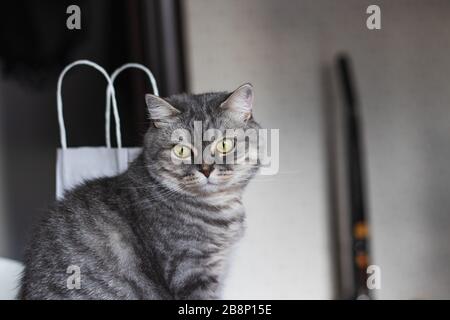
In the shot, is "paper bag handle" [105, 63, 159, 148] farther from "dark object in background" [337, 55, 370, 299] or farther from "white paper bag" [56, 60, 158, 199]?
"dark object in background" [337, 55, 370, 299]

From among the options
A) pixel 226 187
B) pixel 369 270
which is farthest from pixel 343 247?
pixel 226 187

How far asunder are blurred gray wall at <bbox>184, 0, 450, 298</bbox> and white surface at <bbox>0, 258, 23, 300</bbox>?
0.39 m

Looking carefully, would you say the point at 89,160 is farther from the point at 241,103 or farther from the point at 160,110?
the point at 241,103

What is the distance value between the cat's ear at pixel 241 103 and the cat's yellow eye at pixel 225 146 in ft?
0.15

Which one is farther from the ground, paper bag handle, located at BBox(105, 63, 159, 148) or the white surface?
paper bag handle, located at BBox(105, 63, 159, 148)

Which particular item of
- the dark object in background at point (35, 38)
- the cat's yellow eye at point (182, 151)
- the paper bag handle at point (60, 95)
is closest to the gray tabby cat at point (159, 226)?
the cat's yellow eye at point (182, 151)

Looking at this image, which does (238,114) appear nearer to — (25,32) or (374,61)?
(374,61)

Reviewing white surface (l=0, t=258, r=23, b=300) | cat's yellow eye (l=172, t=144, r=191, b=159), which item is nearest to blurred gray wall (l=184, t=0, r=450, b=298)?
cat's yellow eye (l=172, t=144, r=191, b=159)

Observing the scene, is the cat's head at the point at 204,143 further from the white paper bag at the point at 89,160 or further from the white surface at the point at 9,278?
the white surface at the point at 9,278

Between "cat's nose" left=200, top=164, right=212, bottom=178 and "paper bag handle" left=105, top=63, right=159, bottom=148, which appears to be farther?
"paper bag handle" left=105, top=63, right=159, bottom=148

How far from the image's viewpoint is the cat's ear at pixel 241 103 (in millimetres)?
858

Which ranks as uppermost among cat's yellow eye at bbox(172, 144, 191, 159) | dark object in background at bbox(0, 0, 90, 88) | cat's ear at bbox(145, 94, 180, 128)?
dark object in background at bbox(0, 0, 90, 88)

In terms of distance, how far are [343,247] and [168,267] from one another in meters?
0.31

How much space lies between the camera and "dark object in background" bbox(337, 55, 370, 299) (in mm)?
920
